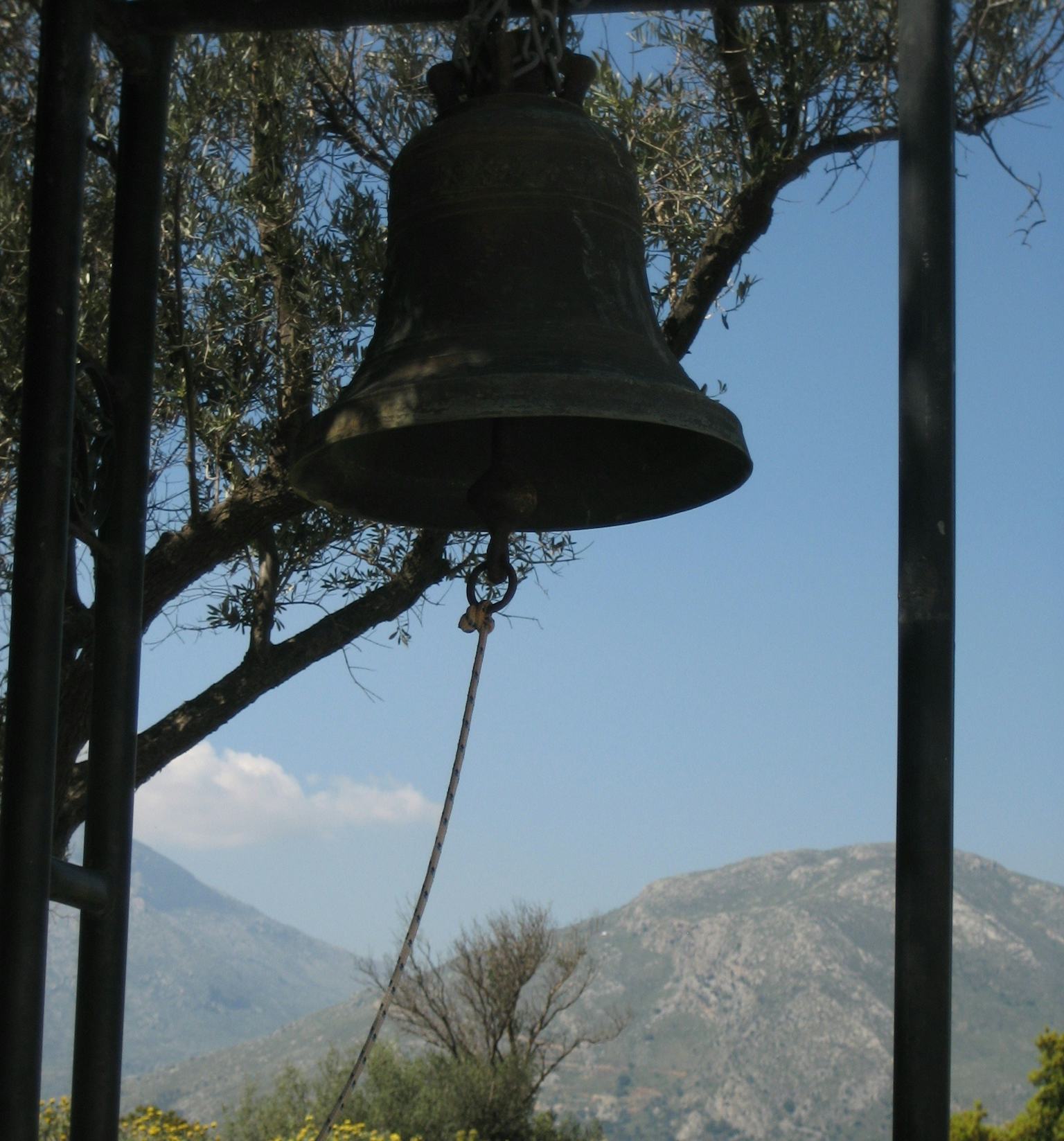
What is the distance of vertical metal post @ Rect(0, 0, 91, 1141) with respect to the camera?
74.4 inches

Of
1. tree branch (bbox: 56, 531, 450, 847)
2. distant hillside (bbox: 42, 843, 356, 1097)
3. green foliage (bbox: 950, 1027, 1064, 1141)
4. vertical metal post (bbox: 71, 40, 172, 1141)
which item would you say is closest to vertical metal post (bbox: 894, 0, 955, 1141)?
Result: vertical metal post (bbox: 71, 40, 172, 1141)

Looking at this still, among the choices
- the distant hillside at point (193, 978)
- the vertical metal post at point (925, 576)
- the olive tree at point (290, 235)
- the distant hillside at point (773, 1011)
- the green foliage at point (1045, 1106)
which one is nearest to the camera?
the vertical metal post at point (925, 576)

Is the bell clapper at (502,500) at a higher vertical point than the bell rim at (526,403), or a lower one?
lower

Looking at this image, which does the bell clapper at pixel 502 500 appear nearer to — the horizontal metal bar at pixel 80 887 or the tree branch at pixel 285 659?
the horizontal metal bar at pixel 80 887

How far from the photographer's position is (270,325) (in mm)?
5578

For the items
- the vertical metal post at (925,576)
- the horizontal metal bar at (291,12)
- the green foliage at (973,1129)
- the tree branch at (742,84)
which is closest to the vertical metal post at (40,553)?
the horizontal metal bar at (291,12)

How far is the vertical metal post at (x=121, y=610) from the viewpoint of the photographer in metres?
2.31

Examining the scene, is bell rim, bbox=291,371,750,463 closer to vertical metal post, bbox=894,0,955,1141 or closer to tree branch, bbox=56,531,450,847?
vertical metal post, bbox=894,0,955,1141

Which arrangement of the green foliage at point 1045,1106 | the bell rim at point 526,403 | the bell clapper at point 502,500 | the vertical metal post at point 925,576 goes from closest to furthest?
the vertical metal post at point 925,576
the bell rim at point 526,403
the bell clapper at point 502,500
the green foliage at point 1045,1106

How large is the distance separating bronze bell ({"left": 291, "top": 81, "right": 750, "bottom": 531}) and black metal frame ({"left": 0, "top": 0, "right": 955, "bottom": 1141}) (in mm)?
311

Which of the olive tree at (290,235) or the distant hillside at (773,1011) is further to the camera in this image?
the distant hillside at (773,1011)

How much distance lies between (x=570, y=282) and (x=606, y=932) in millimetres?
97916

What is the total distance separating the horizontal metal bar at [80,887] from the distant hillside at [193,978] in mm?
118077

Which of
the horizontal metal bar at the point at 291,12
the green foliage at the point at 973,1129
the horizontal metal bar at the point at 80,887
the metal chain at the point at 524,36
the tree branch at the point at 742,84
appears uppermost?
the tree branch at the point at 742,84
